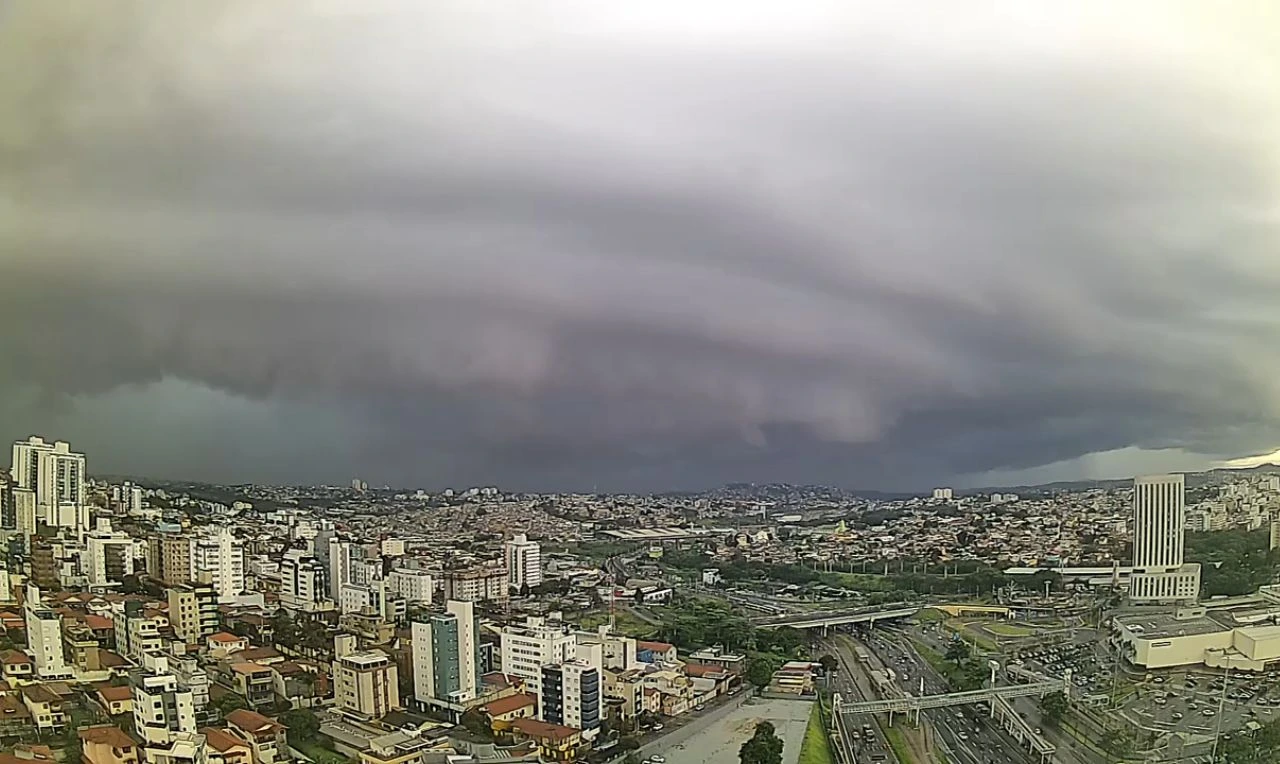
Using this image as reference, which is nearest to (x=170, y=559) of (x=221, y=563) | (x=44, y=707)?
(x=221, y=563)

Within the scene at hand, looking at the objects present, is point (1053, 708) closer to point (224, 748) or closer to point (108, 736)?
point (224, 748)

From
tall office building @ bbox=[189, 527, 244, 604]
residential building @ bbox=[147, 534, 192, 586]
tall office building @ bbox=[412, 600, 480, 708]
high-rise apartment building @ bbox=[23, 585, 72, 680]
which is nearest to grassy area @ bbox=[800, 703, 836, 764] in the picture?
tall office building @ bbox=[412, 600, 480, 708]

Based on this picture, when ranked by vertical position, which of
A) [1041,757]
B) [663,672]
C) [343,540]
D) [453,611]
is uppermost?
[343,540]

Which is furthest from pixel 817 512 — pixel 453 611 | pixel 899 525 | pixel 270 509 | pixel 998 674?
pixel 270 509

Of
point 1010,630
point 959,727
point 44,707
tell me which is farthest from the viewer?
point 1010,630

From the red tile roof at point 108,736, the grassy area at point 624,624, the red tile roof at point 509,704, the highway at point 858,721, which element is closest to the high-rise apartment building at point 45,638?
the red tile roof at point 108,736

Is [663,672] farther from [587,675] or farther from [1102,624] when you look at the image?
[1102,624]

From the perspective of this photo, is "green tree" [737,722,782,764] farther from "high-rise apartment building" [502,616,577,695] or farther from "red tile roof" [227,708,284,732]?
"red tile roof" [227,708,284,732]
